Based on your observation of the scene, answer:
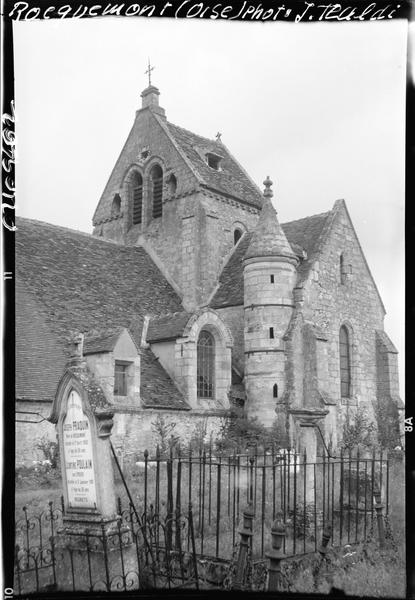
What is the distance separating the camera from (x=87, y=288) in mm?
18031

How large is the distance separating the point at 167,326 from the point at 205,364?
5.05ft

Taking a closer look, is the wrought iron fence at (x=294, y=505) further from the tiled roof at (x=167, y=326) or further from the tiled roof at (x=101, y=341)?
the tiled roof at (x=167, y=326)

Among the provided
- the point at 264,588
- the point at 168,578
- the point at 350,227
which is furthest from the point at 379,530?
the point at 350,227

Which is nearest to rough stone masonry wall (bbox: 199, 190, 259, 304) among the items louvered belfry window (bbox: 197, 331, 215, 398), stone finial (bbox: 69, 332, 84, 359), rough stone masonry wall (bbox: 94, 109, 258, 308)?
rough stone masonry wall (bbox: 94, 109, 258, 308)

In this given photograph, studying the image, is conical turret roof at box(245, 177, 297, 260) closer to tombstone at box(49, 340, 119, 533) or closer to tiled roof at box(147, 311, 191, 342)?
tiled roof at box(147, 311, 191, 342)

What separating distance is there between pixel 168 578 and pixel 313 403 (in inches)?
474

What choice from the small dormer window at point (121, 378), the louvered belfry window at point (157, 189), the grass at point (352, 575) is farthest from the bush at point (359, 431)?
the grass at point (352, 575)

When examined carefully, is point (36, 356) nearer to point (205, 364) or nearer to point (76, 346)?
point (76, 346)

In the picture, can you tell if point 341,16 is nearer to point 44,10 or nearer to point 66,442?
point 44,10

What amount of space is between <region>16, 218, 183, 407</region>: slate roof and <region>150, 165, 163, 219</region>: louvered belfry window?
6.30 ft

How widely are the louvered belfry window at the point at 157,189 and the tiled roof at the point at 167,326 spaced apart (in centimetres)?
526

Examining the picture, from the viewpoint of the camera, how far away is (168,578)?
8.30 metres

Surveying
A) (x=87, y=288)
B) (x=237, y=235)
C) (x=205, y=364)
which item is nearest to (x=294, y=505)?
(x=87, y=288)

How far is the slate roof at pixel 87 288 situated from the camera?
51.4 ft
